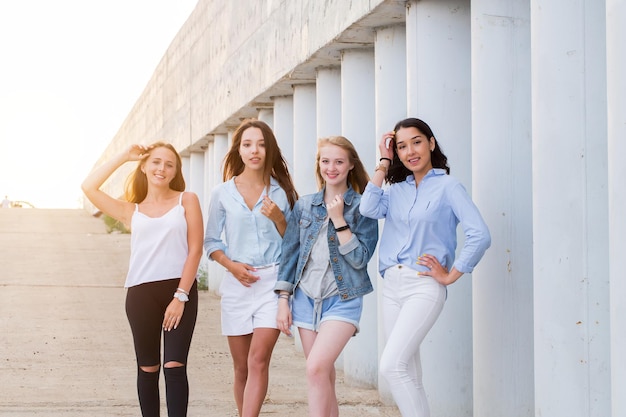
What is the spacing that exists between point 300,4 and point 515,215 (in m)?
4.98

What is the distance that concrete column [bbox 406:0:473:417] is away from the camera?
6988 mm

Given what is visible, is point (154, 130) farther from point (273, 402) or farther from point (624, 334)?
point (624, 334)

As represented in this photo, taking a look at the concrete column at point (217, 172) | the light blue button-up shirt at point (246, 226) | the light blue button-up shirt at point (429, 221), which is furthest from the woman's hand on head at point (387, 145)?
the concrete column at point (217, 172)

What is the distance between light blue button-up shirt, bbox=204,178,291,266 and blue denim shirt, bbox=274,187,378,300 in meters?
0.24

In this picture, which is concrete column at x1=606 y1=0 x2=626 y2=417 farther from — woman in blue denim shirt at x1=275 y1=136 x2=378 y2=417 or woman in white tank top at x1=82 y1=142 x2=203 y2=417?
woman in white tank top at x1=82 y1=142 x2=203 y2=417

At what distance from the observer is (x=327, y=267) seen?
210 inches

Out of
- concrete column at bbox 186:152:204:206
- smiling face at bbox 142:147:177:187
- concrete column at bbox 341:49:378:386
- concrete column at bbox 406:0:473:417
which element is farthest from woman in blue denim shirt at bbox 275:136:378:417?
concrete column at bbox 186:152:204:206

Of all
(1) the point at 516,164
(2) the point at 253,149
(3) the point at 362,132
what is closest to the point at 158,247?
(2) the point at 253,149

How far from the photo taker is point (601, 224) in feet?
16.4

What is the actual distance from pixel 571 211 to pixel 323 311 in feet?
4.54

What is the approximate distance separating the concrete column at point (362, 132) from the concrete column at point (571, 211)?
3.44 metres

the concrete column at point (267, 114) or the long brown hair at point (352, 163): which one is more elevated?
the concrete column at point (267, 114)

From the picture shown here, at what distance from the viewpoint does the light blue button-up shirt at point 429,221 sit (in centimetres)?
500

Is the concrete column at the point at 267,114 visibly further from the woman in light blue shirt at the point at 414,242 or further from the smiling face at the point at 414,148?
the smiling face at the point at 414,148
